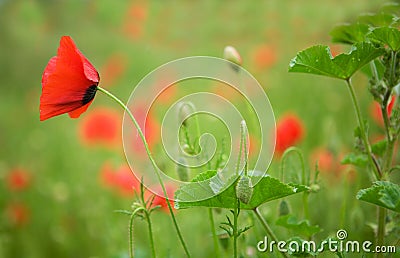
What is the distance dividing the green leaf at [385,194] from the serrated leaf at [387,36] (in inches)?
3.8

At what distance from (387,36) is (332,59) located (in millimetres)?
42

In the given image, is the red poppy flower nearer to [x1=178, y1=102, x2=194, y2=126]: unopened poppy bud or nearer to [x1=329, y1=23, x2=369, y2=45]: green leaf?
[x1=178, y1=102, x2=194, y2=126]: unopened poppy bud

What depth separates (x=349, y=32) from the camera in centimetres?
49

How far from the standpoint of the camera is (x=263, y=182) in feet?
1.29

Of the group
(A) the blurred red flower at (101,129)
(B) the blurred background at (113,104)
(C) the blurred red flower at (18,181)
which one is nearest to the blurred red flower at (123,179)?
(B) the blurred background at (113,104)

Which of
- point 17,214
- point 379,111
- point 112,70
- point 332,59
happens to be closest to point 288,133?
point 379,111

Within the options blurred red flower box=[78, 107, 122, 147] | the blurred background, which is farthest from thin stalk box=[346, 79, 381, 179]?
blurred red flower box=[78, 107, 122, 147]

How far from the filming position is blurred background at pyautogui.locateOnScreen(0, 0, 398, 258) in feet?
3.60

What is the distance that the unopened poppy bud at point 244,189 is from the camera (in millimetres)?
376

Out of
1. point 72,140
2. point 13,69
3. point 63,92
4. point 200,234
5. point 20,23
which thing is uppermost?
point 20,23

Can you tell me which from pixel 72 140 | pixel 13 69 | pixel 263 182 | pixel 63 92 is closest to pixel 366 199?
pixel 263 182

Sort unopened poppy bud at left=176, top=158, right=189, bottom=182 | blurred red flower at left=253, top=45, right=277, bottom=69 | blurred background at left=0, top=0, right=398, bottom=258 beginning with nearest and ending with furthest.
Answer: unopened poppy bud at left=176, top=158, right=189, bottom=182 → blurred background at left=0, top=0, right=398, bottom=258 → blurred red flower at left=253, top=45, right=277, bottom=69

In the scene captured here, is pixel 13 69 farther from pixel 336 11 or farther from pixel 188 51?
pixel 336 11

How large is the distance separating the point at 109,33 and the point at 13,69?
0.33 m
